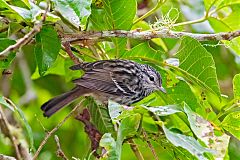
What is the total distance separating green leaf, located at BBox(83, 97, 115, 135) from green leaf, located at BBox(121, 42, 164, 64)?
32 centimetres

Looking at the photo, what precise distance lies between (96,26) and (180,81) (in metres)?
0.46

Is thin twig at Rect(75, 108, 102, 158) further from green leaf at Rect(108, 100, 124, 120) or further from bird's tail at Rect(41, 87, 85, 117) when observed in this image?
green leaf at Rect(108, 100, 124, 120)

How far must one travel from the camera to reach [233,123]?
2.59 metres

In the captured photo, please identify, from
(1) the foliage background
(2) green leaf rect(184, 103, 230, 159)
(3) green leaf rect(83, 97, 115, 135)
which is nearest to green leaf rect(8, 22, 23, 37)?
(1) the foliage background

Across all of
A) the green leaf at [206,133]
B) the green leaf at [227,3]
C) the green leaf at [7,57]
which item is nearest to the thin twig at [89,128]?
the green leaf at [7,57]

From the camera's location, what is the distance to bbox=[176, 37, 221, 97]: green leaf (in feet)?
8.61

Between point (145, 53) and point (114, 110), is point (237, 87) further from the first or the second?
point (114, 110)

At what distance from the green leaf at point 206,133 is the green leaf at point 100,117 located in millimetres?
712

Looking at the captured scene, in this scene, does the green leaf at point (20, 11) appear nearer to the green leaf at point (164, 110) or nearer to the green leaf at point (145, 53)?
the green leaf at point (164, 110)

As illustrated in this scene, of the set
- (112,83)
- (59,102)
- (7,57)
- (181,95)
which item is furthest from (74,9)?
(112,83)

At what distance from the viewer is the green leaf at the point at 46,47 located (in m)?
2.46

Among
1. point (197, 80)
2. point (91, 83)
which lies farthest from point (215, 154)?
point (91, 83)

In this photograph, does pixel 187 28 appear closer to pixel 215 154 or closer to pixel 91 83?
pixel 91 83

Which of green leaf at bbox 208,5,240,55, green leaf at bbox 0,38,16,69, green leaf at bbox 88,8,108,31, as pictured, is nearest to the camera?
green leaf at bbox 0,38,16,69
